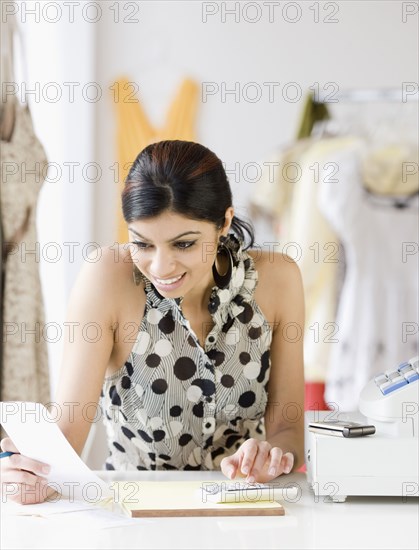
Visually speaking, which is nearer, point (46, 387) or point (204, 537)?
point (204, 537)

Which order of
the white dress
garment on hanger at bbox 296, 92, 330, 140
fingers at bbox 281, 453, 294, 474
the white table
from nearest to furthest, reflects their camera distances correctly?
the white table, fingers at bbox 281, 453, 294, 474, the white dress, garment on hanger at bbox 296, 92, 330, 140

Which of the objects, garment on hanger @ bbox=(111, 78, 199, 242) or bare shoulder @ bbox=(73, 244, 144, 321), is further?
garment on hanger @ bbox=(111, 78, 199, 242)

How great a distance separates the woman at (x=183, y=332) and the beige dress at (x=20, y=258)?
1.19 ft

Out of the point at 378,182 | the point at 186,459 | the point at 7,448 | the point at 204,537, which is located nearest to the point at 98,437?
the point at 378,182

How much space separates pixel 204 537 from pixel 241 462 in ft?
1.04

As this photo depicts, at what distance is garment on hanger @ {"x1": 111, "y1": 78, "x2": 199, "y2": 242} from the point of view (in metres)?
3.44

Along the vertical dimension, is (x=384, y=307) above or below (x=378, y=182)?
below

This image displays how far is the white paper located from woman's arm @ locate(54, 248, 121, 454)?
23 centimetres

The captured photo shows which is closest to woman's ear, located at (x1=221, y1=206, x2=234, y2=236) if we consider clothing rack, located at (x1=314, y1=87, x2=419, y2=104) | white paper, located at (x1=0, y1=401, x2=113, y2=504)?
white paper, located at (x1=0, y1=401, x2=113, y2=504)

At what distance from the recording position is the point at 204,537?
3.90 ft

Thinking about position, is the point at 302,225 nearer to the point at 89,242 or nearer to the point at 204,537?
the point at 89,242

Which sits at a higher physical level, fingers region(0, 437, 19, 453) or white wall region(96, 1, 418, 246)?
white wall region(96, 1, 418, 246)

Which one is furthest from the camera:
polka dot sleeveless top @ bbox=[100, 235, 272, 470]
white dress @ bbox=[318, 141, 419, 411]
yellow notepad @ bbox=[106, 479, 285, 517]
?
white dress @ bbox=[318, 141, 419, 411]

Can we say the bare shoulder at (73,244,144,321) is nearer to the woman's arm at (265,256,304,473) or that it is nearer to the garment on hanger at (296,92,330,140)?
the woman's arm at (265,256,304,473)
